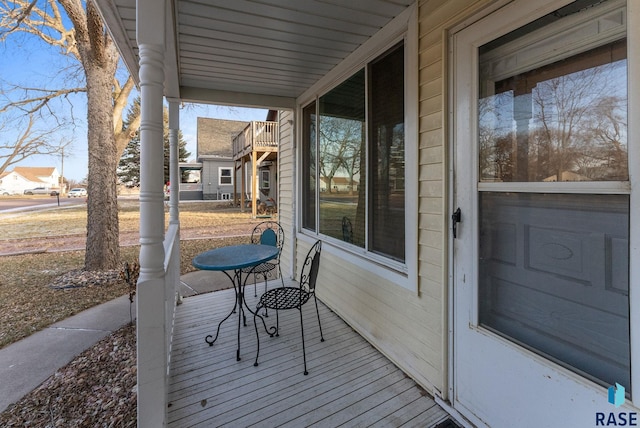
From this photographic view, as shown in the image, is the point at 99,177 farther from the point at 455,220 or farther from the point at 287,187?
the point at 455,220

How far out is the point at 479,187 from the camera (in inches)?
63.6

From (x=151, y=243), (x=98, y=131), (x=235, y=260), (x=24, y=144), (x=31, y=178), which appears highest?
(x=31, y=178)

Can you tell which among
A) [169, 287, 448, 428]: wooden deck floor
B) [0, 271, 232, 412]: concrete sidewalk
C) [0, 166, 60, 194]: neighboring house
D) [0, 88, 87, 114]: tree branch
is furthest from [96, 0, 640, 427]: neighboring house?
[0, 166, 60, 194]: neighboring house

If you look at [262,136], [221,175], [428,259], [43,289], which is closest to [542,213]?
[428,259]

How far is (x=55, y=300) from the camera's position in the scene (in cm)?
415

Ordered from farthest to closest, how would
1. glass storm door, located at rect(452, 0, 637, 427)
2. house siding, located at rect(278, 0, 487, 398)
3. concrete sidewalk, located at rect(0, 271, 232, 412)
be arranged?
concrete sidewalk, located at rect(0, 271, 232, 412) → house siding, located at rect(278, 0, 487, 398) → glass storm door, located at rect(452, 0, 637, 427)

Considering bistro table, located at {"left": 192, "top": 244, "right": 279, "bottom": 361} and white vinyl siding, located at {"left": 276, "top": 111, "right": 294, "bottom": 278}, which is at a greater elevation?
white vinyl siding, located at {"left": 276, "top": 111, "right": 294, "bottom": 278}

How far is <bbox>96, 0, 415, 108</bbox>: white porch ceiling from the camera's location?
Answer: 6.64 feet

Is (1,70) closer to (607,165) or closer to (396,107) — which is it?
(396,107)

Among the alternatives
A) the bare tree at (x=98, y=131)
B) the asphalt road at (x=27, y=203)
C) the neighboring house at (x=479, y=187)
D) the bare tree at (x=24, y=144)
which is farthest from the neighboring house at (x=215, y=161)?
the neighboring house at (x=479, y=187)

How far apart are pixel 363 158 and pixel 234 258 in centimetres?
143

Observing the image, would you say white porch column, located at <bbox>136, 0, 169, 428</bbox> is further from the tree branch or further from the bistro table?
the tree branch

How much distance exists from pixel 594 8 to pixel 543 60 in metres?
0.22

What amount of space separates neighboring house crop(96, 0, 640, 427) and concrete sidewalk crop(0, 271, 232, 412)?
1.49m
